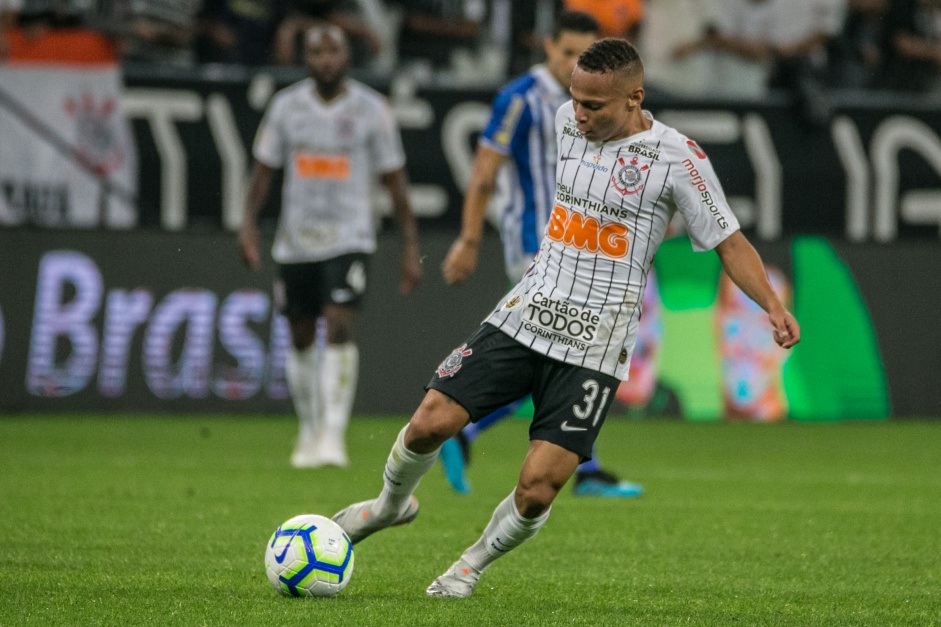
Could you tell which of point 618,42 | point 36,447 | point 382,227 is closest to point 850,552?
point 618,42

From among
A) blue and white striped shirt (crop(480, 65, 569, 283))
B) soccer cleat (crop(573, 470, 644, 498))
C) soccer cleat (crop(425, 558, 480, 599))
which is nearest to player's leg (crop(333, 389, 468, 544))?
soccer cleat (crop(425, 558, 480, 599))

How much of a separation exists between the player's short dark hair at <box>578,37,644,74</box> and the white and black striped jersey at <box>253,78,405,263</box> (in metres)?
4.98

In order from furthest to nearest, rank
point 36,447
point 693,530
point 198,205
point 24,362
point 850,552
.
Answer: point 198,205
point 24,362
point 36,447
point 693,530
point 850,552

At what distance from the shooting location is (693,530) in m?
7.46

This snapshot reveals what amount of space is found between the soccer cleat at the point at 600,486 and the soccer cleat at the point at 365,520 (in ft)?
10.4

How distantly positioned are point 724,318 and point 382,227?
3.56 meters

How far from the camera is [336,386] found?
398 inches

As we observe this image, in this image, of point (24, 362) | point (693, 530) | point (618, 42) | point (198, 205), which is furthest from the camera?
point (198, 205)

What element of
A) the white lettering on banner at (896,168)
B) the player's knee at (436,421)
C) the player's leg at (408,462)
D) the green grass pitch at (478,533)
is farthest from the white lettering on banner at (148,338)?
the player's knee at (436,421)

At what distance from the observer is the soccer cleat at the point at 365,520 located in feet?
19.1

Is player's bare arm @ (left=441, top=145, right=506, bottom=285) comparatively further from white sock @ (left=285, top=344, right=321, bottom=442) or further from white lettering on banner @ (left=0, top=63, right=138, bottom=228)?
white lettering on banner @ (left=0, top=63, right=138, bottom=228)

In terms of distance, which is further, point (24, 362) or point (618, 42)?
point (24, 362)

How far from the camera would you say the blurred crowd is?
1584 cm

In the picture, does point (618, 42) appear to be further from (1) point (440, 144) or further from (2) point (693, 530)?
(1) point (440, 144)
